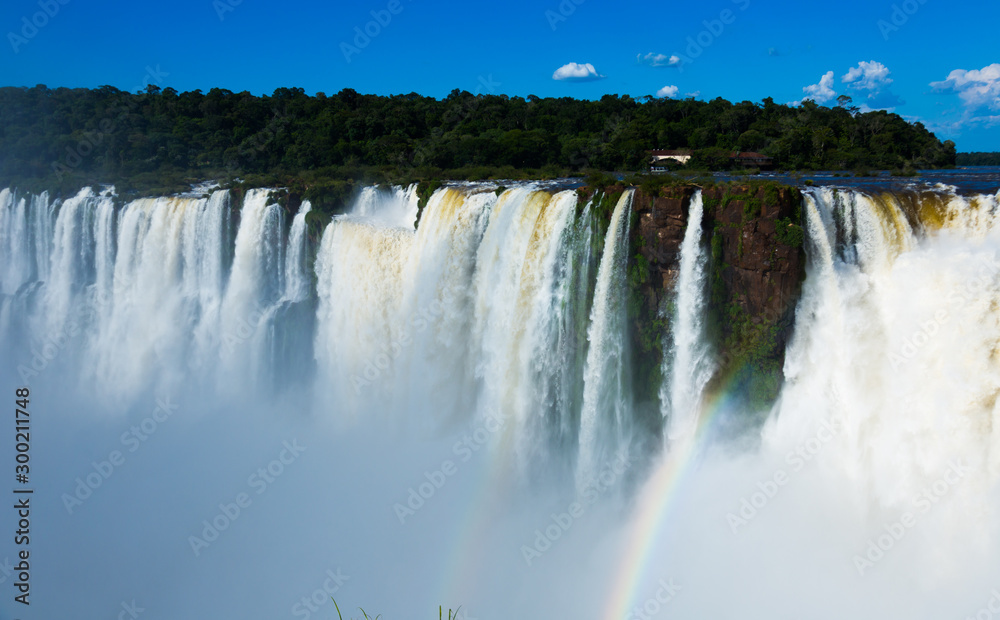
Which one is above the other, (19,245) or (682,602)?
(19,245)

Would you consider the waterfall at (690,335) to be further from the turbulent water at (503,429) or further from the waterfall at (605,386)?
the waterfall at (605,386)

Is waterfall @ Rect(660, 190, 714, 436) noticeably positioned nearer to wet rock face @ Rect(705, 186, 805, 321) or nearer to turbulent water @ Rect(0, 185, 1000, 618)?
turbulent water @ Rect(0, 185, 1000, 618)

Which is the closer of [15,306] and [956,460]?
[956,460]

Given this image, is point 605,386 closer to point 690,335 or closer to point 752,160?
point 690,335

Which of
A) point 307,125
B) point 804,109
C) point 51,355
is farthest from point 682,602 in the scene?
point 307,125

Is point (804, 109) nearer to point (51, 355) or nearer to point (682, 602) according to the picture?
point (682, 602)

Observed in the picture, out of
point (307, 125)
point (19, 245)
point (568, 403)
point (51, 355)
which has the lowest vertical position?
point (568, 403)
